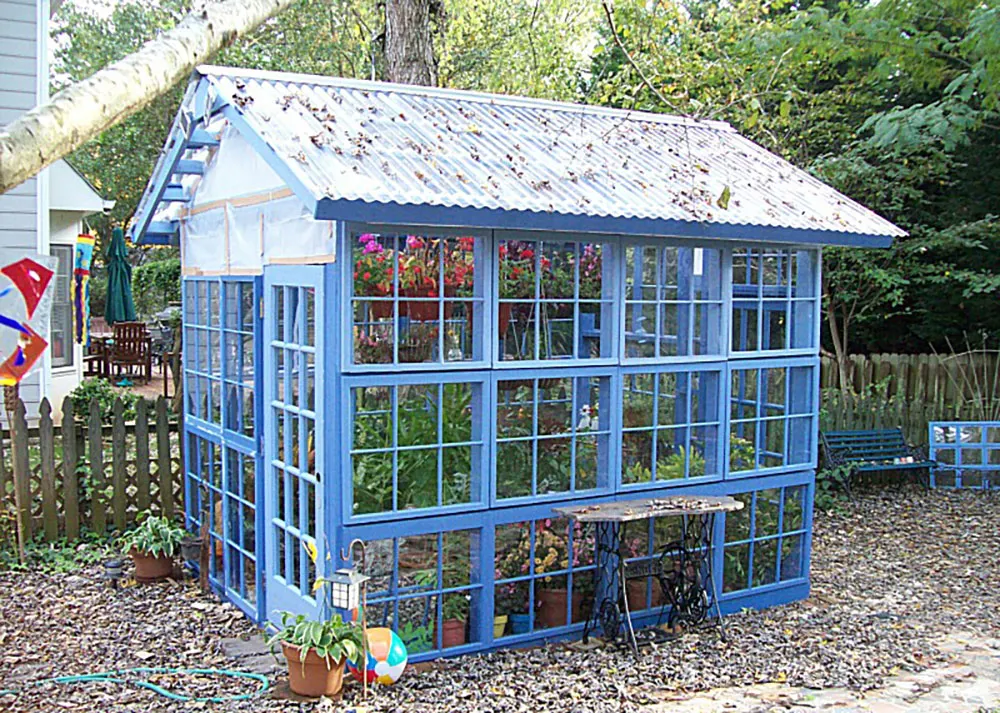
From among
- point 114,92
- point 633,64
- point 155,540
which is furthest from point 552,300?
point 114,92

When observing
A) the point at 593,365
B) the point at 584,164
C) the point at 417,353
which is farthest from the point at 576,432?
the point at 584,164

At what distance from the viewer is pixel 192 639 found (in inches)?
247

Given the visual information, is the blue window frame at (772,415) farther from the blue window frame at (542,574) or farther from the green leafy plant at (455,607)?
the green leafy plant at (455,607)

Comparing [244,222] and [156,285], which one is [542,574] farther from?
[156,285]

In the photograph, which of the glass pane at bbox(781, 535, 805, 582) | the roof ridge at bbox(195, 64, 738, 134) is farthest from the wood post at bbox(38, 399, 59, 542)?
the glass pane at bbox(781, 535, 805, 582)

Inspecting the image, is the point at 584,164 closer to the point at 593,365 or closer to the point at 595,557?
the point at 593,365

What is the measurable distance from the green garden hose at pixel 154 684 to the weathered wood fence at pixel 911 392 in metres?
7.80

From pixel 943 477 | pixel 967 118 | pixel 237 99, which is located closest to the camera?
pixel 237 99

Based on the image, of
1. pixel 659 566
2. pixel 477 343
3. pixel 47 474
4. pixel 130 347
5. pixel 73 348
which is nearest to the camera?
pixel 477 343

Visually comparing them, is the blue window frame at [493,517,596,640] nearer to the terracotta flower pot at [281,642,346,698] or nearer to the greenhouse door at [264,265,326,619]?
the greenhouse door at [264,265,326,619]

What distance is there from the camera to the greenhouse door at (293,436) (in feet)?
18.2

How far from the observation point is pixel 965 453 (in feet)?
38.7

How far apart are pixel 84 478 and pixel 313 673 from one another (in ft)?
13.6

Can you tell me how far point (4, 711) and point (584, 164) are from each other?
447 centimetres
